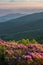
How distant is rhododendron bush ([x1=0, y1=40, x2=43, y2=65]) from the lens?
11750 mm

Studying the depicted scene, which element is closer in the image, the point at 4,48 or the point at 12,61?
the point at 12,61

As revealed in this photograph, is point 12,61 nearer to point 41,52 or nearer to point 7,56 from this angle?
point 7,56

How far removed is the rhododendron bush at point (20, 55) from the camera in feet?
38.5

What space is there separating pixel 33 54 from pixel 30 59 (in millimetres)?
551

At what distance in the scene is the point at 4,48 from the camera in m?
13.2

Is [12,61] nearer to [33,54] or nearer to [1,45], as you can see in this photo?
[33,54]

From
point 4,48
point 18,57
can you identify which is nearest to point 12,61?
point 18,57

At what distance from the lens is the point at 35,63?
11.7m

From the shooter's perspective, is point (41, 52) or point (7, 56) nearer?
point (7, 56)

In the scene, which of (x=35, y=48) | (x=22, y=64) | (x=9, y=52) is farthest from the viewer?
(x=35, y=48)

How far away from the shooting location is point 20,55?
12.2 meters

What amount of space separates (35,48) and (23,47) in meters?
0.50

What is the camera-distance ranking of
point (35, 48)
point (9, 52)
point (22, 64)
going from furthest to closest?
point (35, 48) → point (9, 52) → point (22, 64)

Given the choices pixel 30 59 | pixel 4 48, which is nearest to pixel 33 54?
pixel 30 59
